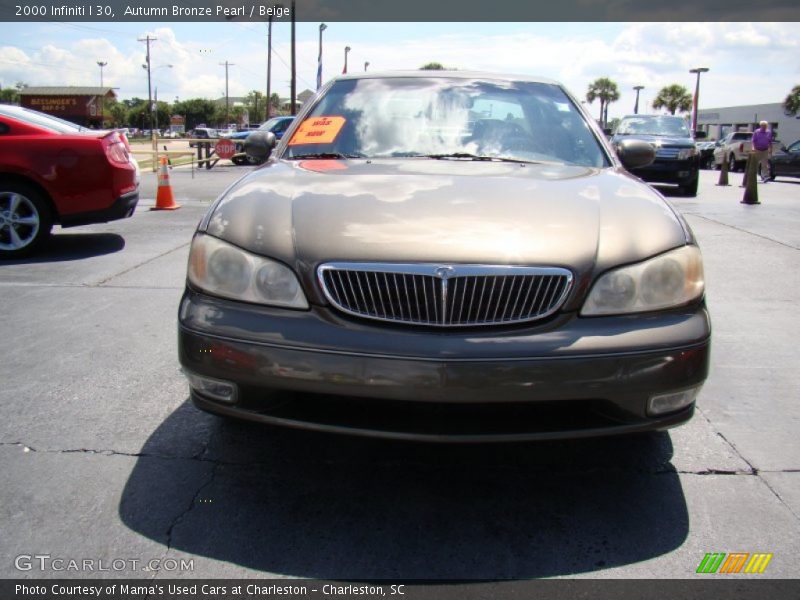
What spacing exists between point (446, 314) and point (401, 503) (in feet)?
2.38

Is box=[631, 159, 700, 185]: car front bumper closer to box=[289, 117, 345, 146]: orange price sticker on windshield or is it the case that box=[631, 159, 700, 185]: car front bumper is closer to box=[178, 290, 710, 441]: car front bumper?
box=[289, 117, 345, 146]: orange price sticker on windshield

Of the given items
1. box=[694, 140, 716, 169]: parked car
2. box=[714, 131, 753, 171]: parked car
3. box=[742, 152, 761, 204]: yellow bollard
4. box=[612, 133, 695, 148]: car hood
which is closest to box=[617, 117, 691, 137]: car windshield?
box=[612, 133, 695, 148]: car hood

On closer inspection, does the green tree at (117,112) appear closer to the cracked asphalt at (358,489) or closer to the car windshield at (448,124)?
the car windshield at (448,124)

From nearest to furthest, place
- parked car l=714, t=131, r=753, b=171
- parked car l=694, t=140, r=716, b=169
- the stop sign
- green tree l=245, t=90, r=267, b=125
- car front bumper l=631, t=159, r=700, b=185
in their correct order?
car front bumper l=631, t=159, r=700, b=185, the stop sign, parked car l=714, t=131, r=753, b=171, parked car l=694, t=140, r=716, b=169, green tree l=245, t=90, r=267, b=125

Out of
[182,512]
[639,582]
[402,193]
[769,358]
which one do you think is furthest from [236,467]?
[769,358]

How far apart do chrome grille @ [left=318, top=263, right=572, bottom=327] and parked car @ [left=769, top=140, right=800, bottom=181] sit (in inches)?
914

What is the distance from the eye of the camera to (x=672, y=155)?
15.0 metres

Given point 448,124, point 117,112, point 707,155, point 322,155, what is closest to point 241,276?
point 322,155

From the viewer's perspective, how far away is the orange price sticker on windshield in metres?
3.67

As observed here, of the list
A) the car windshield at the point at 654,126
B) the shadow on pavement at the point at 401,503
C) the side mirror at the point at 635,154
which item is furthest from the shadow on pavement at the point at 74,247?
the car windshield at the point at 654,126

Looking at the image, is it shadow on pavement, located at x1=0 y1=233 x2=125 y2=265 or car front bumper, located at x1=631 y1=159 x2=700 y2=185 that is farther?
car front bumper, located at x1=631 y1=159 x2=700 y2=185

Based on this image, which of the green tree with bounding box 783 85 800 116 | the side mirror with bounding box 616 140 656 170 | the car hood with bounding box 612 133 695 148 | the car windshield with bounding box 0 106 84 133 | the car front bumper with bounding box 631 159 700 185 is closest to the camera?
the side mirror with bounding box 616 140 656 170

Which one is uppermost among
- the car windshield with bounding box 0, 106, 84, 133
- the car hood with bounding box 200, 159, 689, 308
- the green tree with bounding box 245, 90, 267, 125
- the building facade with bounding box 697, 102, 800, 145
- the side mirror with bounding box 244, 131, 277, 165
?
the green tree with bounding box 245, 90, 267, 125

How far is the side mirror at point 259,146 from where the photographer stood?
4.03m
